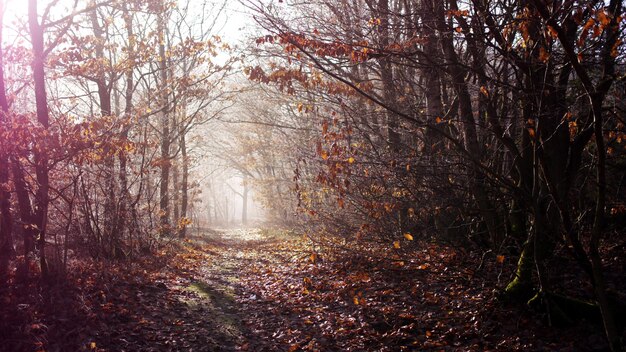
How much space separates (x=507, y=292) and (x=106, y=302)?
6169 mm

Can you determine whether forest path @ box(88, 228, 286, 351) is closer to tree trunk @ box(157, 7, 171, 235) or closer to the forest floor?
the forest floor

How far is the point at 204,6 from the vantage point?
1886 centimetres

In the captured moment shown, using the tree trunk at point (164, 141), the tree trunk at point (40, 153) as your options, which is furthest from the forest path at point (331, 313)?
the tree trunk at point (164, 141)

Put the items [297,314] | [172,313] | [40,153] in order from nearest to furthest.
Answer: [40,153] < [172,313] < [297,314]

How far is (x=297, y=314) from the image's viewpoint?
7777mm

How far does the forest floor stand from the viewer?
5.71m

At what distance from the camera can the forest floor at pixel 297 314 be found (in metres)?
5.71

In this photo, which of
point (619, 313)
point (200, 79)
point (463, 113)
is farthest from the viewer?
point (200, 79)

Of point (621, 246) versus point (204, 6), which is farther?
point (204, 6)

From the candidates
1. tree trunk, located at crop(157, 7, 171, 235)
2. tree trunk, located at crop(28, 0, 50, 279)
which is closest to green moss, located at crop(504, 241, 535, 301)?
tree trunk, located at crop(28, 0, 50, 279)

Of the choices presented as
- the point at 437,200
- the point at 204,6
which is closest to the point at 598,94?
the point at 437,200

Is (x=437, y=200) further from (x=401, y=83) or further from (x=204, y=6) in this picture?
(x=204, y=6)

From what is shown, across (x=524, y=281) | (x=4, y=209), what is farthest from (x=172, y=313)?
(x=524, y=281)

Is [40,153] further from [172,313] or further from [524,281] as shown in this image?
[524,281]
